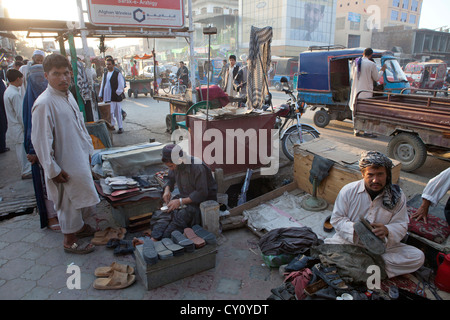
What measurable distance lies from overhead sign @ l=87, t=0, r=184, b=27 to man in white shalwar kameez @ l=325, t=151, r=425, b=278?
617cm

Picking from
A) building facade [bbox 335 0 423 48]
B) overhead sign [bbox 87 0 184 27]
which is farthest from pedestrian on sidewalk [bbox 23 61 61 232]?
building facade [bbox 335 0 423 48]

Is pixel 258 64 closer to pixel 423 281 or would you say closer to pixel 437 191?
pixel 437 191

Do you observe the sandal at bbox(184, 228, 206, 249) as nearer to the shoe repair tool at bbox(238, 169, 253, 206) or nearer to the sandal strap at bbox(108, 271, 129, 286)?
the sandal strap at bbox(108, 271, 129, 286)

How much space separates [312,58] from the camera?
9.54 m

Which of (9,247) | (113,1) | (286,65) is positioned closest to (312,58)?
(113,1)

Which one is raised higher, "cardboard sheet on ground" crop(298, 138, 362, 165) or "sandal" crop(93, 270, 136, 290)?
"cardboard sheet on ground" crop(298, 138, 362, 165)

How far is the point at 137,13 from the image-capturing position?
22.0ft

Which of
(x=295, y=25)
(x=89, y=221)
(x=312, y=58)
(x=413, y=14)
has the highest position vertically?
(x=413, y=14)

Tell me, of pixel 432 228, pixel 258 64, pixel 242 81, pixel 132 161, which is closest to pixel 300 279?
pixel 432 228

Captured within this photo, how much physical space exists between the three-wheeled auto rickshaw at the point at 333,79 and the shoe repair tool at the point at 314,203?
219 inches

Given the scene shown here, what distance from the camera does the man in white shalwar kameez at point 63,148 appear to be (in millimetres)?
2785

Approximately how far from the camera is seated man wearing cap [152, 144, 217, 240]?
3.32 m

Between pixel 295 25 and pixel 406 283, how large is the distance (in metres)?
47.4

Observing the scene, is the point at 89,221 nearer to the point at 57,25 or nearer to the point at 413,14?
the point at 57,25
